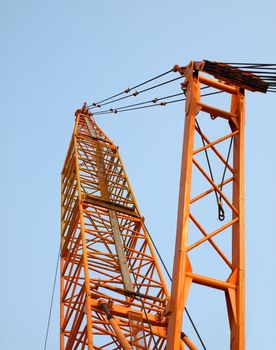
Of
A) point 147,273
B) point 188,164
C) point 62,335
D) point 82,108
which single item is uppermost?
point 82,108

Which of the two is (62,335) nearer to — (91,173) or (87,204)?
(87,204)

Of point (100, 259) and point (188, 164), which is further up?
point (188, 164)

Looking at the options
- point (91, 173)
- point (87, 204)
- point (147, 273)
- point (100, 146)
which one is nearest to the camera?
point (147, 273)

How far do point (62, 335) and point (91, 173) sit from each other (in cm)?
778

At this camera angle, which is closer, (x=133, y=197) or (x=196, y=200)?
(x=196, y=200)

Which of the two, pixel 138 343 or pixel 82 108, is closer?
pixel 138 343

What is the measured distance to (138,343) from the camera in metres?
20.2

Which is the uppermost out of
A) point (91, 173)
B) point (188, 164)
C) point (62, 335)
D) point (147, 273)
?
point (91, 173)

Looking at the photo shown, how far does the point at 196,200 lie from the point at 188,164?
0.93 metres

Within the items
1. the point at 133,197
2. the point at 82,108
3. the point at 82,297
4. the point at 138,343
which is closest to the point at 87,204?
the point at 133,197

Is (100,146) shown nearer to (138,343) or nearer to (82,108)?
(82,108)

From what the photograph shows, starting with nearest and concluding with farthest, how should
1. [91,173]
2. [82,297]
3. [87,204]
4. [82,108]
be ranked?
[82,297] < [87,204] < [91,173] < [82,108]

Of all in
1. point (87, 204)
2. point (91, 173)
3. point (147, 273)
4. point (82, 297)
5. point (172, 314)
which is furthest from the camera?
point (91, 173)

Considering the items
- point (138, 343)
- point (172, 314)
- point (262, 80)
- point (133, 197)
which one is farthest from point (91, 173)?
point (172, 314)
